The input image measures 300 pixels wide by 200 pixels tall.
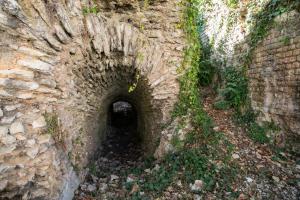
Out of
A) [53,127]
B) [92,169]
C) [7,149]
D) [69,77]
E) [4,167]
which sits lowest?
[92,169]

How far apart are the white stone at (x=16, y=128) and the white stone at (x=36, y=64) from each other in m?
0.64

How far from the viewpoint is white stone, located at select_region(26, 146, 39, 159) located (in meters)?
2.68

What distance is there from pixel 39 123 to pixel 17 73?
2.00ft

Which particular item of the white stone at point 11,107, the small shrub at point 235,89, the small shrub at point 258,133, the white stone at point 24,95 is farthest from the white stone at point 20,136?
the small shrub at point 235,89

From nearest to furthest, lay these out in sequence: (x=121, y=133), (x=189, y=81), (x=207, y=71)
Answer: (x=189, y=81) → (x=207, y=71) → (x=121, y=133)

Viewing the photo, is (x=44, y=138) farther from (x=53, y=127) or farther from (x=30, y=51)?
(x=30, y=51)

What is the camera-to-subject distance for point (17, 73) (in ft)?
8.61

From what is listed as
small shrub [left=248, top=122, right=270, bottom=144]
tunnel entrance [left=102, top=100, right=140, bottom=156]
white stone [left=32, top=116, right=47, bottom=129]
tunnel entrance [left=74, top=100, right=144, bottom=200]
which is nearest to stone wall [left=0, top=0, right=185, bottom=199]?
white stone [left=32, top=116, right=47, bottom=129]

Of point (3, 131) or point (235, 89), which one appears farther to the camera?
point (235, 89)

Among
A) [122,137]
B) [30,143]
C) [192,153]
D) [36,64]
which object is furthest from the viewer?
[122,137]

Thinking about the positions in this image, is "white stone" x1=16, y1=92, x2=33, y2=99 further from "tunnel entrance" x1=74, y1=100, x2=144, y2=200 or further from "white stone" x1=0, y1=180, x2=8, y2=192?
"tunnel entrance" x1=74, y1=100, x2=144, y2=200

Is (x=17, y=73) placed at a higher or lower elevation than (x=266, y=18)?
lower

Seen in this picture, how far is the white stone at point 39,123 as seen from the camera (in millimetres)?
2790

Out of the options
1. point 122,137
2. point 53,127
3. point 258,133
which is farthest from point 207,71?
point 53,127
